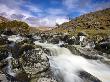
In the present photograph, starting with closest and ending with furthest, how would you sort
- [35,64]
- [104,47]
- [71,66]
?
[35,64] < [71,66] < [104,47]

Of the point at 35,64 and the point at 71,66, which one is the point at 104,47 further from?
the point at 35,64

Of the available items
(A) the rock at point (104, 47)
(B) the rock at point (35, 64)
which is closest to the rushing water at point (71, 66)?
(B) the rock at point (35, 64)

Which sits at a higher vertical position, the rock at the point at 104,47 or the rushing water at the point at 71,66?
the rock at the point at 104,47

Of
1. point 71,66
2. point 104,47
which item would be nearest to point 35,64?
point 71,66

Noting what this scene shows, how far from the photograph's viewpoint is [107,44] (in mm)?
31531

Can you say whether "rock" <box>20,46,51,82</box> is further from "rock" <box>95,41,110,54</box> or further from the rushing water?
"rock" <box>95,41,110,54</box>

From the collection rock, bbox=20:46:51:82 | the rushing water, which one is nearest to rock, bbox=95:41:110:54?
the rushing water

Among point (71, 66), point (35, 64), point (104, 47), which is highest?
point (104, 47)

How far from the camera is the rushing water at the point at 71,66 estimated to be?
2067 cm

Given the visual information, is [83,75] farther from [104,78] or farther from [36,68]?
[36,68]

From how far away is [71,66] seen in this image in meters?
24.1

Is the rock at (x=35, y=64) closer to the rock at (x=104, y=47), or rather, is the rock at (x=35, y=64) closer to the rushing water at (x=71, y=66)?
the rushing water at (x=71, y=66)

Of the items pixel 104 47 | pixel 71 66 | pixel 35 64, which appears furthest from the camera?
pixel 104 47

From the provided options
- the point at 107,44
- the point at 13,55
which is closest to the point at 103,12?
the point at 107,44
